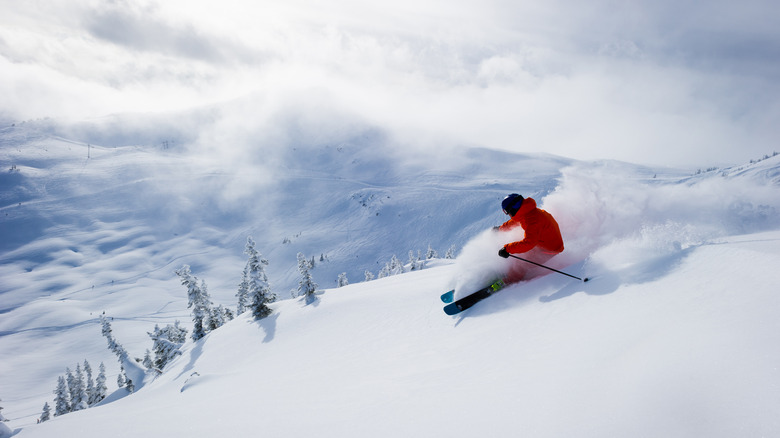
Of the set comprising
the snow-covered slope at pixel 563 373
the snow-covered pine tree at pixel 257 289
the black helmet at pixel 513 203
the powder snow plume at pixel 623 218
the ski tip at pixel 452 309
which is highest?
the snow-covered pine tree at pixel 257 289

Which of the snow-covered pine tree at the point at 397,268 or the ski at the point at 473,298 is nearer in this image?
the ski at the point at 473,298

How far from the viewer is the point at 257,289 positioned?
75.5 ft

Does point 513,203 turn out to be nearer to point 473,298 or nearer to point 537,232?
point 537,232

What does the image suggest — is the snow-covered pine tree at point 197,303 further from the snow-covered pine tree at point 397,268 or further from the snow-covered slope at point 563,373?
the snow-covered slope at point 563,373

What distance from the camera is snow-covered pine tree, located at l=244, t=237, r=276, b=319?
20984 mm

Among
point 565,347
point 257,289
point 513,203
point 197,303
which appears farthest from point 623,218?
point 197,303

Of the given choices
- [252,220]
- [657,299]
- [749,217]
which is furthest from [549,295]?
[252,220]

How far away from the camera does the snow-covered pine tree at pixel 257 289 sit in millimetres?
20984

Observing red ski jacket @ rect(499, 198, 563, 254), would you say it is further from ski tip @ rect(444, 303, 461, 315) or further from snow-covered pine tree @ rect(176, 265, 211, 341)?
snow-covered pine tree @ rect(176, 265, 211, 341)

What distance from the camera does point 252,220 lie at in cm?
19538

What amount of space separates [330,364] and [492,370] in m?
4.25

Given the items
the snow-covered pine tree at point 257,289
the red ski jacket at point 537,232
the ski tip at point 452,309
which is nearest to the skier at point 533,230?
the red ski jacket at point 537,232

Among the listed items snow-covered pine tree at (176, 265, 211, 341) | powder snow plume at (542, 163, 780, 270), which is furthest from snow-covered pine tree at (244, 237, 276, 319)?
powder snow plume at (542, 163, 780, 270)

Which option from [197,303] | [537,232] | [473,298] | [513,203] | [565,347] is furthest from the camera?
[197,303]
